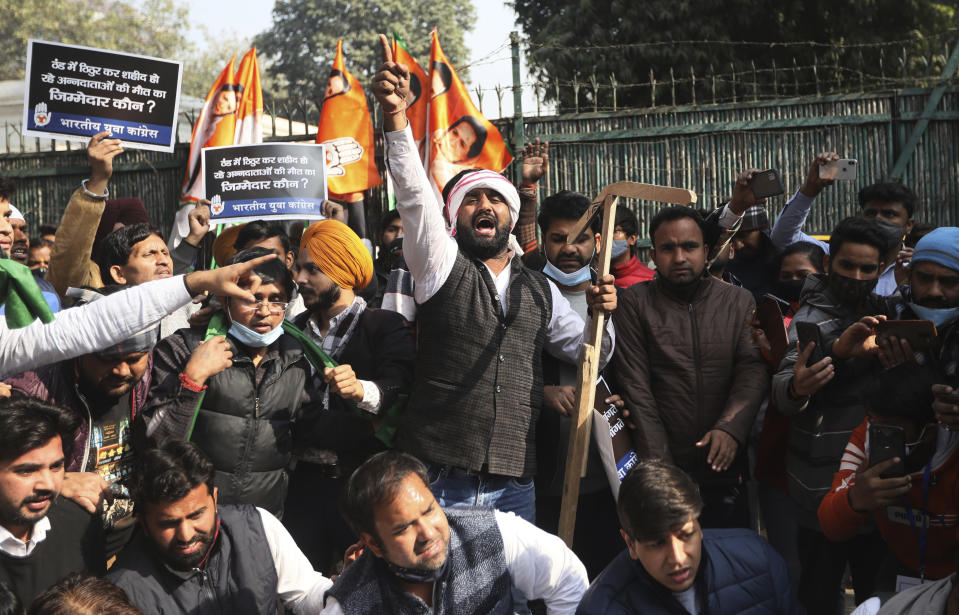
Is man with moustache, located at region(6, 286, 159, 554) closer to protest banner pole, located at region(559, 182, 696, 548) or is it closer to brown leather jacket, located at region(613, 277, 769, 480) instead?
protest banner pole, located at region(559, 182, 696, 548)

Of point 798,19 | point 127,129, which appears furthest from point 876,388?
point 798,19

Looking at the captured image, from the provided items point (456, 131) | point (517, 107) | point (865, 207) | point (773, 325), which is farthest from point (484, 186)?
point (517, 107)

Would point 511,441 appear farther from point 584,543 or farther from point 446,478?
point 584,543

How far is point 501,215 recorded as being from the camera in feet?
13.0

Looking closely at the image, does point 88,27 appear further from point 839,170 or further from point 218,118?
point 839,170

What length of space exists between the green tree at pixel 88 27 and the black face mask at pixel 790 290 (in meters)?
34.3

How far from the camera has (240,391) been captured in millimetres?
3730

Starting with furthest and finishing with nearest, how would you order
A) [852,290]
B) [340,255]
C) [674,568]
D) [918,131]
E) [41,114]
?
1. [918,131]
2. [41,114]
3. [340,255]
4. [852,290]
5. [674,568]

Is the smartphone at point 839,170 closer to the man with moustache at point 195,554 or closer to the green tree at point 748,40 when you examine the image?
the man with moustache at point 195,554

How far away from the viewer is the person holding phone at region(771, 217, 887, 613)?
3674mm

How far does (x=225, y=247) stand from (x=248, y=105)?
140 inches

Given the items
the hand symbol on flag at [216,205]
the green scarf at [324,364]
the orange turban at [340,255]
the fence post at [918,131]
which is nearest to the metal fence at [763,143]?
the fence post at [918,131]

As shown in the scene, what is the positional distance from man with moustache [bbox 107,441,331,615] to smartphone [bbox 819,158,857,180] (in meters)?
3.19

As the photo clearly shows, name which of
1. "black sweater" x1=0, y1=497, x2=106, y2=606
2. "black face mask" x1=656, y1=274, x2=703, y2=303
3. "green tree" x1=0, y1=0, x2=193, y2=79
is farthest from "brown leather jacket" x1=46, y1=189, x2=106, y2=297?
"green tree" x1=0, y1=0, x2=193, y2=79
